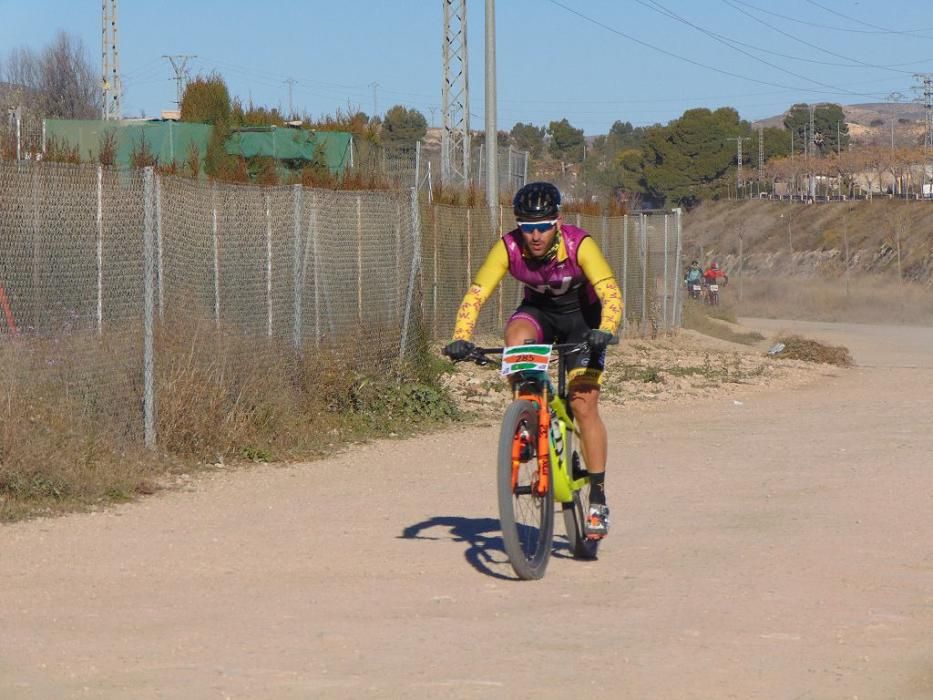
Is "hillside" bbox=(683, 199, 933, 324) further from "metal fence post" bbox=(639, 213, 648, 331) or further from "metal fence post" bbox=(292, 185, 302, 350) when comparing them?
"metal fence post" bbox=(292, 185, 302, 350)

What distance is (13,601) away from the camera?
267 inches

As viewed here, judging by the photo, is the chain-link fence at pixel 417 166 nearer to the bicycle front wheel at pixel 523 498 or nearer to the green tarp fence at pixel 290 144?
the green tarp fence at pixel 290 144

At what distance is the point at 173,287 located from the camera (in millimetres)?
11469

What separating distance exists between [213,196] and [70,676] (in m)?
7.20

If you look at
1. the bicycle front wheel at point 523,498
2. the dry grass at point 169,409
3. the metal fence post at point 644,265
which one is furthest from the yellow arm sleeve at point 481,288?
the metal fence post at point 644,265

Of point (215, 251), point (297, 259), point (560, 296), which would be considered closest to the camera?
point (560, 296)

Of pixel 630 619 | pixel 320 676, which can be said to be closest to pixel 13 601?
pixel 320 676

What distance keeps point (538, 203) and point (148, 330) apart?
4.18 m

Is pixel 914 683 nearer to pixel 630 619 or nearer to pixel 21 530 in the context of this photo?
pixel 630 619

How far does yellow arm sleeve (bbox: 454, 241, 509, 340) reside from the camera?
7578 millimetres

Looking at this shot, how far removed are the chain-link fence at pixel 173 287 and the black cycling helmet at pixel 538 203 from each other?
11.8 ft

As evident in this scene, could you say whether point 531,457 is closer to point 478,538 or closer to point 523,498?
point 523,498

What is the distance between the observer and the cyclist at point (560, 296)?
7.54 meters

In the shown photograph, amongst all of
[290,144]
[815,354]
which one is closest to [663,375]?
[815,354]
